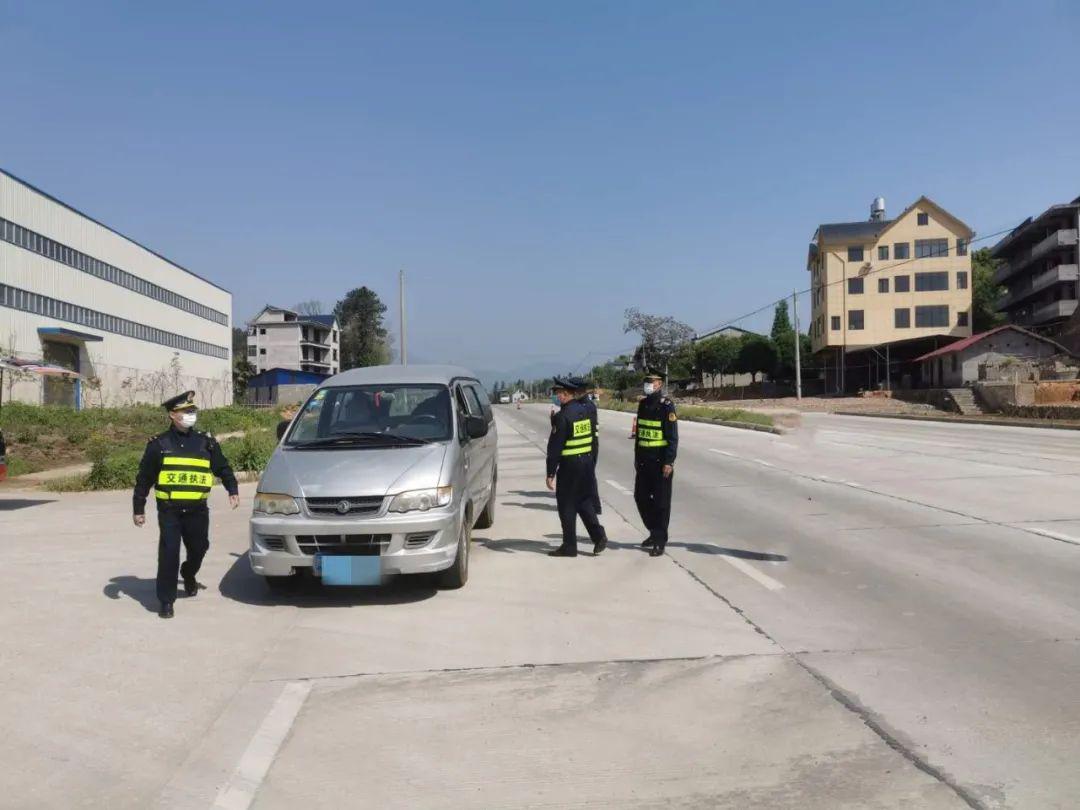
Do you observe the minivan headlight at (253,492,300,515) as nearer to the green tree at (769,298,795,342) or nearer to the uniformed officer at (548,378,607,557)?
the uniformed officer at (548,378,607,557)

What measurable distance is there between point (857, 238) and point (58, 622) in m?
64.1

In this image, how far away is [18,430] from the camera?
24578mm

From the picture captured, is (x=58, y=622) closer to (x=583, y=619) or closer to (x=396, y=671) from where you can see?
(x=396, y=671)

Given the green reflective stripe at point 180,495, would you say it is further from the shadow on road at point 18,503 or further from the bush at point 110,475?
the bush at point 110,475

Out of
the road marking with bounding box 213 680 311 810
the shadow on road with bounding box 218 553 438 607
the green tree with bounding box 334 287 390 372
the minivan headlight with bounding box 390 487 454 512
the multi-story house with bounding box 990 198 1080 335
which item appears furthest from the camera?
the green tree with bounding box 334 287 390 372

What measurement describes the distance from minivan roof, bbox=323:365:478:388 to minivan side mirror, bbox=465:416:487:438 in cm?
57

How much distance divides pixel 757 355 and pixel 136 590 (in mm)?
81625

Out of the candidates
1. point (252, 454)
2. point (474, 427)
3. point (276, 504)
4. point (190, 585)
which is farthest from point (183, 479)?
point (252, 454)

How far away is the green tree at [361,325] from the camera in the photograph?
398ft

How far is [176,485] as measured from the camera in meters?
6.79

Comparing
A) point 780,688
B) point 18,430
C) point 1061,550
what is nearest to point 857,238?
point 18,430

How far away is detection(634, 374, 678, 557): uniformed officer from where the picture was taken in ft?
27.9

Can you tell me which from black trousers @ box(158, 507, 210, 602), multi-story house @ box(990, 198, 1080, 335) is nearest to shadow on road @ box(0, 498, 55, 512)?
black trousers @ box(158, 507, 210, 602)

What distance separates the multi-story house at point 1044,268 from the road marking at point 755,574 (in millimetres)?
58372
